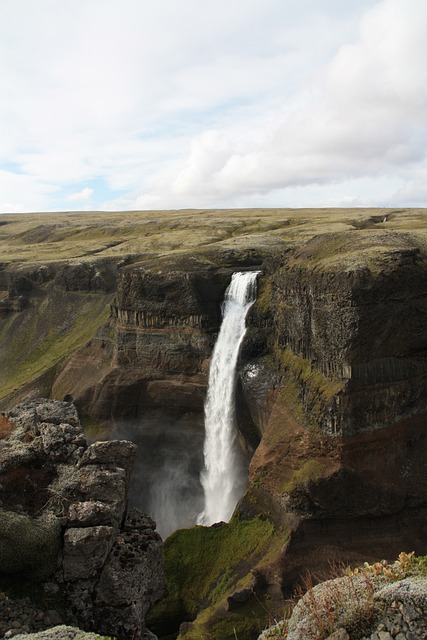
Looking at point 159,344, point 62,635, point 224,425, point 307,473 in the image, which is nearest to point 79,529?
point 62,635

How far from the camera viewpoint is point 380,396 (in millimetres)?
28281

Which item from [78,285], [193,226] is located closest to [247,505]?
Answer: [78,285]

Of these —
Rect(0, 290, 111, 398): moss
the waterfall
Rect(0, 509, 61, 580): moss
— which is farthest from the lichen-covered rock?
Rect(0, 290, 111, 398): moss

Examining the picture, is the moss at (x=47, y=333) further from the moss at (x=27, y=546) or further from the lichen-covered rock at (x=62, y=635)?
the lichen-covered rock at (x=62, y=635)

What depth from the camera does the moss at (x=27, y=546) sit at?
14141 mm

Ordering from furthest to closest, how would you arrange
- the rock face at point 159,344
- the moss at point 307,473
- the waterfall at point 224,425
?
the rock face at point 159,344, the waterfall at point 224,425, the moss at point 307,473

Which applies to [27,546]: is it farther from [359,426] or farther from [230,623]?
[359,426]

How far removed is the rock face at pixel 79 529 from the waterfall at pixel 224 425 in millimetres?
20005

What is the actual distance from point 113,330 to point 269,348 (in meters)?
19.2

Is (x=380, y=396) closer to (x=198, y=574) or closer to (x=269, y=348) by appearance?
(x=269, y=348)

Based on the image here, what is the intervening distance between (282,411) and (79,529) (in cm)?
1944

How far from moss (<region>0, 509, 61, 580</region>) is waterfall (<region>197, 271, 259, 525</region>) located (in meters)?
23.6

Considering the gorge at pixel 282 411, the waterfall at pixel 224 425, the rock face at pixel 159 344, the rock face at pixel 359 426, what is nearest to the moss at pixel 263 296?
the gorge at pixel 282 411

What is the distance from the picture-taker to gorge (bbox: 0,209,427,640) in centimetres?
2770
